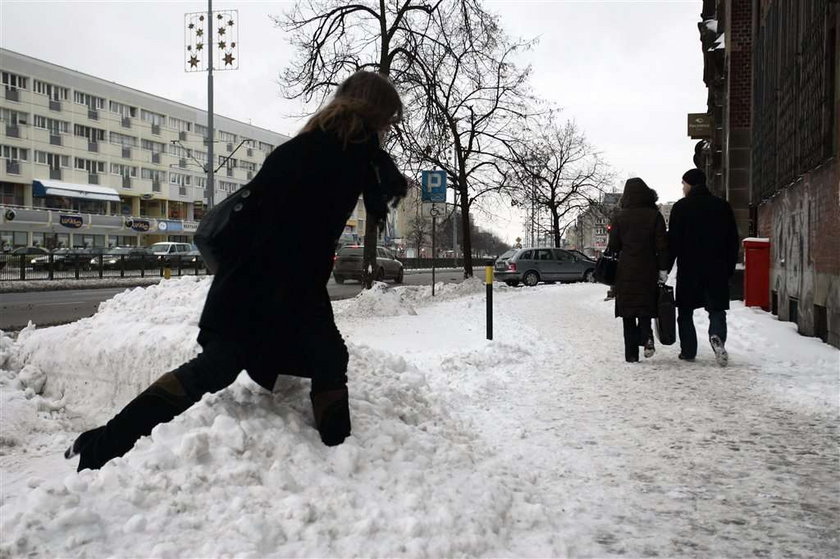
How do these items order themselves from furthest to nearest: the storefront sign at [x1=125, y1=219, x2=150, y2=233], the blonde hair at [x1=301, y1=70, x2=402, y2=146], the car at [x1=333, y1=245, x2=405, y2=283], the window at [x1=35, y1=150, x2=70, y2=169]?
the storefront sign at [x1=125, y1=219, x2=150, y2=233], the window at [x1=35, y1=150, x2=70, y2=169], the car at [x1=333, y1=245, x2=405, y2=283], the blonde hair at [x1=301, y1=70, x2=402, y2=146]

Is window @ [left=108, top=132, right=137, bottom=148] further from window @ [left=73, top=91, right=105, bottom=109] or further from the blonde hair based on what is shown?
the blonde hair

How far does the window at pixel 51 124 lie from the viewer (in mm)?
59250

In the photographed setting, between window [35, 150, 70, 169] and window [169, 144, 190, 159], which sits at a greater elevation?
window [169, 144, 190, 159]

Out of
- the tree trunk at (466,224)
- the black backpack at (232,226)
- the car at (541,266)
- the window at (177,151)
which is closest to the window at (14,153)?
the window at (177,151)

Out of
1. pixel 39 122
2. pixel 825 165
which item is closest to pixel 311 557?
pixel 825 165

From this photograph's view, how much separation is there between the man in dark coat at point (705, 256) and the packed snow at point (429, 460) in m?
0.53

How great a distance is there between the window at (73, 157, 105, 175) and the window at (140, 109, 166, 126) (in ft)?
24.7

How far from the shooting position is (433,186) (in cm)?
1477

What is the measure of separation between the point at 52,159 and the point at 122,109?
404 inches

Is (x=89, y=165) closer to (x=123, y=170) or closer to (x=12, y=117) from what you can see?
(x=123, y=170)

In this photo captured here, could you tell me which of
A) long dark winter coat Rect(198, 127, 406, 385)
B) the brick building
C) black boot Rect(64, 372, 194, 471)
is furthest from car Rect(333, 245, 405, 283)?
black boot Rect(64, 372, 194, 471)

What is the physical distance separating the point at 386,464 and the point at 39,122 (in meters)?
65.9

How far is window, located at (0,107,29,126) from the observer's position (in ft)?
185

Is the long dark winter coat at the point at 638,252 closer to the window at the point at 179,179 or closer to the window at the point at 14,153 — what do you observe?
the window at the point at 14,153
